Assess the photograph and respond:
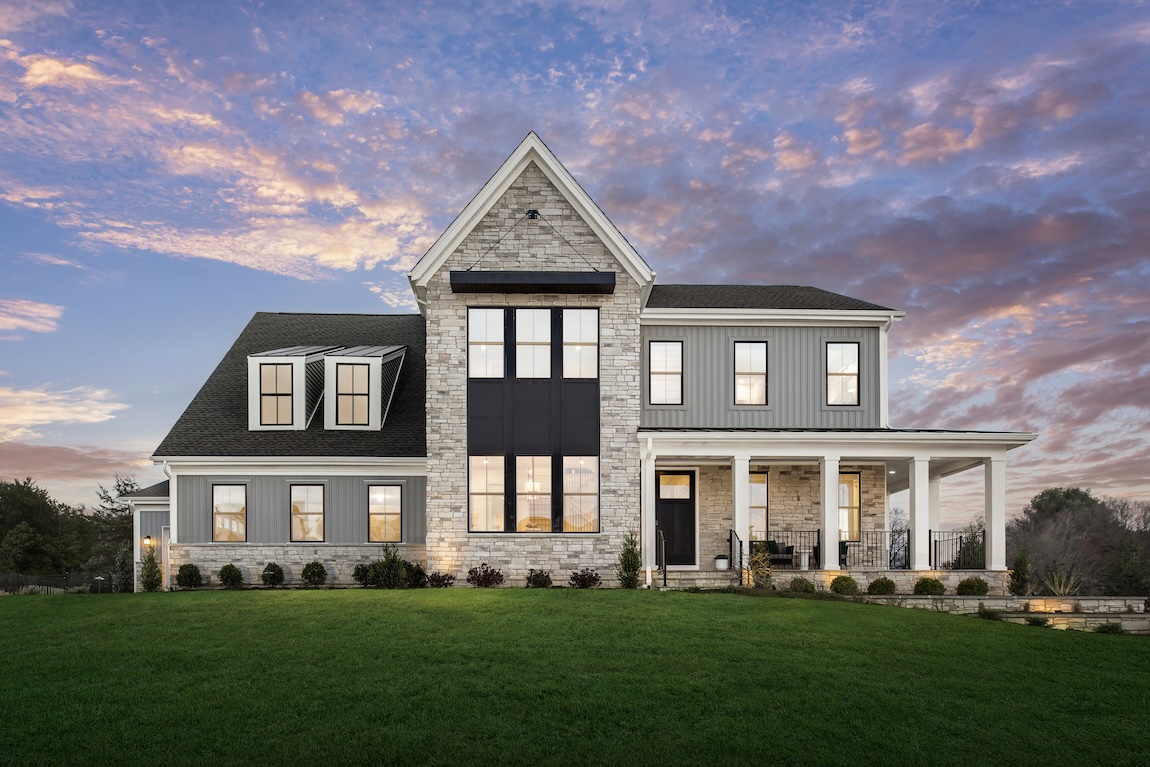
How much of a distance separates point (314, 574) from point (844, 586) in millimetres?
13376

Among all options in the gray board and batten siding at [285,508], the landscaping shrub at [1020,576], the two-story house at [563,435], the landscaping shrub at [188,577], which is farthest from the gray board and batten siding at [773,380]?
the landscaping shrub at [188,577]

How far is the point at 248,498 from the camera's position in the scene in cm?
2278

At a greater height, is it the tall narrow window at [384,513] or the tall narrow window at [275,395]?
the tall narrow window at [275,395]

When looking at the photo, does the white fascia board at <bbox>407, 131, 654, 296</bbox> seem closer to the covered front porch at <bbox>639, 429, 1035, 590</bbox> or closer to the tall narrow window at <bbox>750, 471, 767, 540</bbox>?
the covered front porch at <bbox>639, 429, 1035, 590</bbox>

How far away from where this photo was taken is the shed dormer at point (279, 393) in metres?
24.0

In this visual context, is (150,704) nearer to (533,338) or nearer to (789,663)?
(789,663)

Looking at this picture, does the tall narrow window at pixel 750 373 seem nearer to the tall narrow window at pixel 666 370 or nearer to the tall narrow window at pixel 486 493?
the tall narrow window at pixel 666 370

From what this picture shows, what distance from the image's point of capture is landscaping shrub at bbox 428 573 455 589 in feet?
66.8

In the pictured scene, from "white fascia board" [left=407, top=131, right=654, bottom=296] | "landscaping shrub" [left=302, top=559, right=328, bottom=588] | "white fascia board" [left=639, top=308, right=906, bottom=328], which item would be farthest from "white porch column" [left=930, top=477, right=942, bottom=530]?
"landscaping shrub" [left=302, top=559, right=328, bottom=588]

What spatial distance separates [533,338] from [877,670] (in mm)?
12023

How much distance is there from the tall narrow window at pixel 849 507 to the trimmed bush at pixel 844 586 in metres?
4.22

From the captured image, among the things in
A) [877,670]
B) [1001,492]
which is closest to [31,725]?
[877,670]

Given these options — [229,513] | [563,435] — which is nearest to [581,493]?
[563,435]

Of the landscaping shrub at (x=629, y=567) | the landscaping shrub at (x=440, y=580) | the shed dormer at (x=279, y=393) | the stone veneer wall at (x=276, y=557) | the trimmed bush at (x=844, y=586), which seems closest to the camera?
the landscaping shrub at (x=629, y=567)
